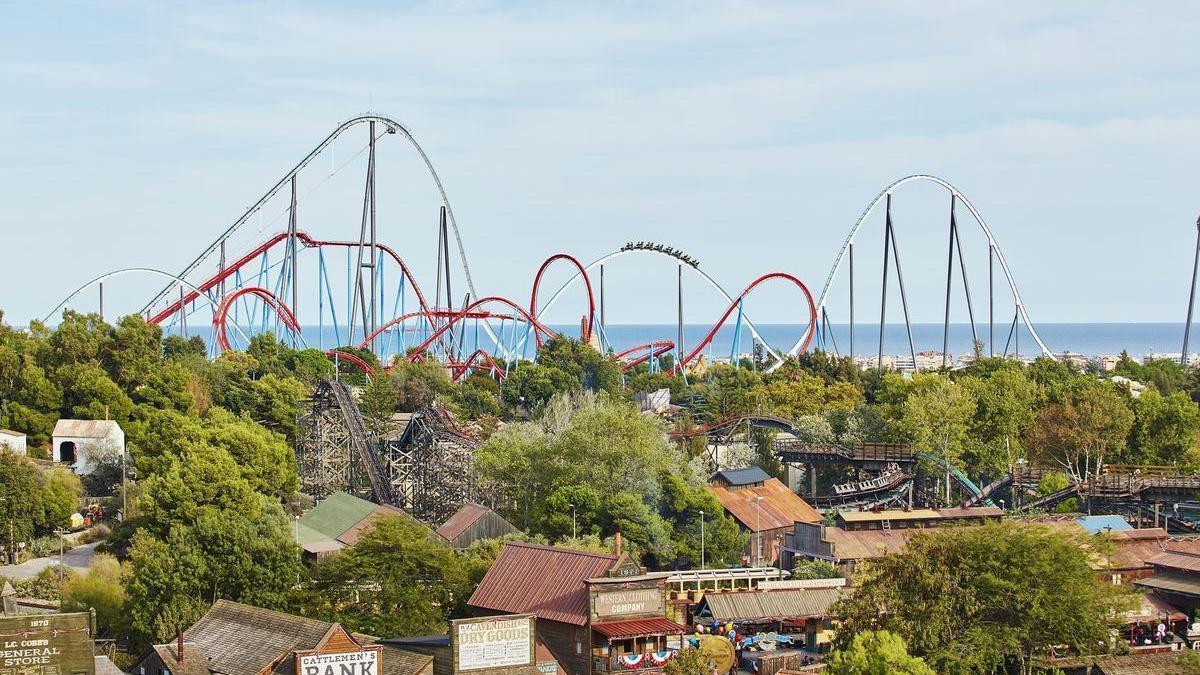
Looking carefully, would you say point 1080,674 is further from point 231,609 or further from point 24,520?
point 24,520

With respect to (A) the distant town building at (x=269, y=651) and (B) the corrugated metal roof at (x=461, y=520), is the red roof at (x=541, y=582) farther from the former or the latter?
(B) the corrugated metal roof at (x=461, y=520)

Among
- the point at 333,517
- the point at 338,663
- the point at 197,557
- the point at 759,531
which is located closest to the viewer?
the point at 338,663

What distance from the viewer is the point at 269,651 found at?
3014cm

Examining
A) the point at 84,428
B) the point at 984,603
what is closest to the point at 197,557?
the point at 984,603

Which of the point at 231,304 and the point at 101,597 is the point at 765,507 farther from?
the point at 231,304

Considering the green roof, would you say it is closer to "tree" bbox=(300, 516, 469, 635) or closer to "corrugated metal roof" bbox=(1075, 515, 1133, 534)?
"tree" bbox=(300, 516, 469, 635)

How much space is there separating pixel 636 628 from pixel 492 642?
3341 mm

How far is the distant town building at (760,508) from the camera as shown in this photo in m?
48.8

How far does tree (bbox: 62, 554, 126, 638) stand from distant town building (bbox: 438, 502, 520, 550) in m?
8.77

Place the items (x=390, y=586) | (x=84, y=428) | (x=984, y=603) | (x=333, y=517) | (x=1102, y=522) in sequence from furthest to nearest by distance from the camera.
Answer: (x=84, y=428) → (x=1102, y=522) → (x=333, y=517) → (x=390, y=586) → (x=984, y=603)

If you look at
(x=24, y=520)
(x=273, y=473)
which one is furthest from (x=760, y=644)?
(x=24, y=520)

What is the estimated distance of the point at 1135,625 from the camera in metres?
37.3

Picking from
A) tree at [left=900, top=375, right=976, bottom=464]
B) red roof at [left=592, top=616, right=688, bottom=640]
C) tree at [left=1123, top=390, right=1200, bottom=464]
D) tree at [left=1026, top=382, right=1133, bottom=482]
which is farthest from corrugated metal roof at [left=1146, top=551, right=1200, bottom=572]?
tree at [left=1123, top=390, right=1200, bottom=464]

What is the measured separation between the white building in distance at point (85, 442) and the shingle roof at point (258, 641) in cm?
2476
